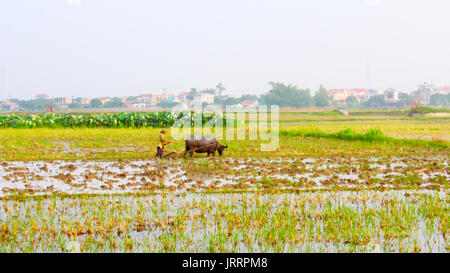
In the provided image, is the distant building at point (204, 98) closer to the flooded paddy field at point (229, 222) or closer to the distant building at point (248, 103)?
the distant building at point (248, 103)

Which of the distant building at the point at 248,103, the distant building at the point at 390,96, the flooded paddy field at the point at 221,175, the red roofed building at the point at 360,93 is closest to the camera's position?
the flooded paddy field at the point at 221,175

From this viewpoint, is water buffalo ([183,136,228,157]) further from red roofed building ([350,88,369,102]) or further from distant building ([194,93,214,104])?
red roofed building ([350,88,369,102])

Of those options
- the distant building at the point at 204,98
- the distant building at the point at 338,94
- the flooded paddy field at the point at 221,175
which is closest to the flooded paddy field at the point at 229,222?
the flooded paddy field at the point at 221,175

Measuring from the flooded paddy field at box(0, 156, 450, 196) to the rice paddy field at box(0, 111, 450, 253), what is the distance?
0.9 inches

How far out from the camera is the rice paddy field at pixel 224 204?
4945 millimetres

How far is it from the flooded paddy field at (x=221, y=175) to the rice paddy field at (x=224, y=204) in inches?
0.9

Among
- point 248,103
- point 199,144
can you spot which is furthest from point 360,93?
point 199,144

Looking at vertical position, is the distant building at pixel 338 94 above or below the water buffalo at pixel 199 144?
above

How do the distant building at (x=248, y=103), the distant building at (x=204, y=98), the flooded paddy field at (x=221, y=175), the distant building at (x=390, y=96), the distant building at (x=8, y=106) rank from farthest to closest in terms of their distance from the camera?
the distant building at (x=204, y=98) → the distant building at (x=8, y=106) → the distant building at (x=248, y=103) → the distant building at (x=390, y=96) → the flooded paddy field at (x=221, y=175)

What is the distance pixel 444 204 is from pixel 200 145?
6649mm

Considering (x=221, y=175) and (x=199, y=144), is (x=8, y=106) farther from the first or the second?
(x=221, y=175)

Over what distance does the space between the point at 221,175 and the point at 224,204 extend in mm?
2710

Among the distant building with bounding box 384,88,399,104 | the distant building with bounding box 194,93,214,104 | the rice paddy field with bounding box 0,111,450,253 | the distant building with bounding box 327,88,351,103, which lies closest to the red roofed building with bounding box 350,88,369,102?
the distant building with bounding box 327,88,351,103
